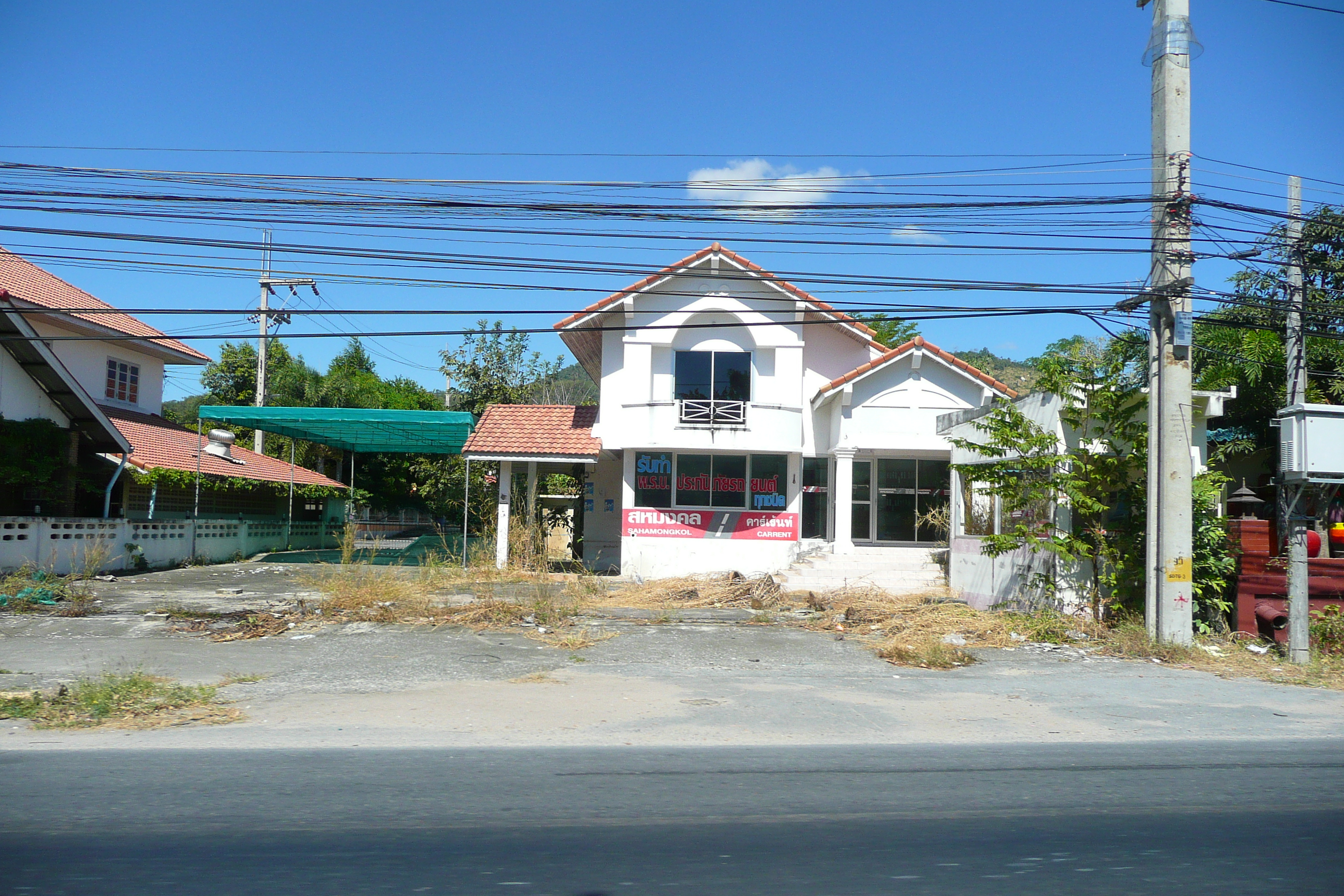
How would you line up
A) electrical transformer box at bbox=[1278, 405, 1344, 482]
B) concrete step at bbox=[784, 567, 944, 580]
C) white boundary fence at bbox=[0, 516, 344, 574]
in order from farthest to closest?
1. concrete step at bbox=[784, 567, 944, 580]
2. white boundary fence at bbox=[0, 516, 344, 574]
3. electrical transformer box at bbox=[1278, 405, 1344, 482]

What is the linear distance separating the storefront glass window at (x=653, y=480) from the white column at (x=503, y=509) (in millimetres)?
3111

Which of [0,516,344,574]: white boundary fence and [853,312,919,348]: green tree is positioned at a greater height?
[853,312,919,348]: green tree

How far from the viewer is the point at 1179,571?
1198 centimetres

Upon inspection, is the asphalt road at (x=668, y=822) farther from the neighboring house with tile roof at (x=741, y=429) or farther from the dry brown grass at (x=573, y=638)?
the neighboring house with tile roof at (x=741, y=429)

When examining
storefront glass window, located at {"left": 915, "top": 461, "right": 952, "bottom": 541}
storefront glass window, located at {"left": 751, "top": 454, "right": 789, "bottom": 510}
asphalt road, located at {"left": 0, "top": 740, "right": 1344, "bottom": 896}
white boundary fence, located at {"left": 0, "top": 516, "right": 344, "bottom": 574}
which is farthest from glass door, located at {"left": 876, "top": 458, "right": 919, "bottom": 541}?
white boundary fence, located at {"left": 0, "top": 516, "right": 344, "bottom": 574}

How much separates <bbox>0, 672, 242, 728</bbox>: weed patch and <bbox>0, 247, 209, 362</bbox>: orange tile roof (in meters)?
16.5

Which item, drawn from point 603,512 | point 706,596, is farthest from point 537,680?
point 603,512

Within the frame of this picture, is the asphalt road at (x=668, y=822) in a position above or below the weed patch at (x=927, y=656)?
above

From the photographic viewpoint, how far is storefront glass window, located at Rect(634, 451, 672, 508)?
869 inches

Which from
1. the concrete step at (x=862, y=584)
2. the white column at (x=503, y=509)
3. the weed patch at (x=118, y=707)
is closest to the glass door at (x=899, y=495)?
the concrete step at (x=862, y=584)

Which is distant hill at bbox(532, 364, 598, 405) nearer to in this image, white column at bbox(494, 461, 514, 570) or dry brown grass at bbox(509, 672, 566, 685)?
white column at bbox(494, 461, 514, 570)

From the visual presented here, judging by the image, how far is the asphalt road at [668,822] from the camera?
14.7 ft

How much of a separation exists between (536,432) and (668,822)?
17.8 metres

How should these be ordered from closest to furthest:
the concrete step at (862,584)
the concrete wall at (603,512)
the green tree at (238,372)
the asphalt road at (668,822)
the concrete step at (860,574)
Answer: the asphalt road at (668,822)
the concrete step at (862,584)
the concrete step at (860,574)
the concrete wall at (603,512)
the green tree at (238,372)
